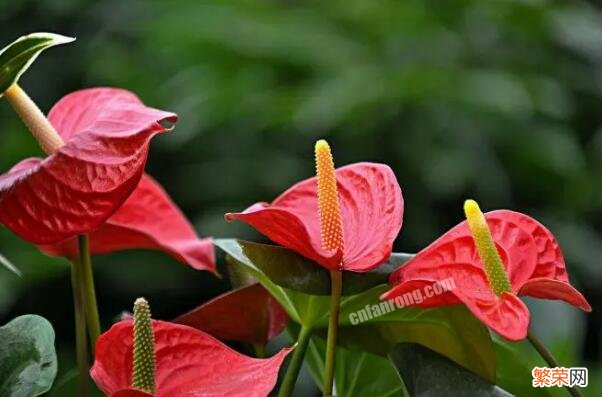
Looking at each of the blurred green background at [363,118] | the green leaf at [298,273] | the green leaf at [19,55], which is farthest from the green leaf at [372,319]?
the blurred green background at [363,118]

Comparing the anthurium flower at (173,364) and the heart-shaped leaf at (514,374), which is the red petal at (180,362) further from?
the heart-shaped leaf at (514,374)

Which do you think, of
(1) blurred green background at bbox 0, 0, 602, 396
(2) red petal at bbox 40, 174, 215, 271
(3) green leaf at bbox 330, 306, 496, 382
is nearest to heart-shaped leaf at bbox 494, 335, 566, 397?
(3) green leaf at bbox 330, 306, 496, 382

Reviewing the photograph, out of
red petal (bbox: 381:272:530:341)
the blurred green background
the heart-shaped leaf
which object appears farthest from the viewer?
the blurred green background

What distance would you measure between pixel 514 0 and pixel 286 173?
377 millimetres

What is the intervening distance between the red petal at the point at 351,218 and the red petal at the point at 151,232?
7 cm

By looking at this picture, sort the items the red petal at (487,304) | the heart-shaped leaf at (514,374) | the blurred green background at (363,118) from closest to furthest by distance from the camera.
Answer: the red petal at (487,304)
the heart-shaped leaf at (514,374)
the blurred green background at (363,118)

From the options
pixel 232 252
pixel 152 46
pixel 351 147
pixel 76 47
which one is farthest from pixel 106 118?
pixel 76 47

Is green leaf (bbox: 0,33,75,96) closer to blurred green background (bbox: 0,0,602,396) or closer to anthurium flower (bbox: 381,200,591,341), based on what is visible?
anthurium flower (bbox: 381,200,591,341)

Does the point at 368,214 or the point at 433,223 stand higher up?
the point at 368,214

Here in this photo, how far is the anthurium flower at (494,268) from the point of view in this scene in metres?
0.35

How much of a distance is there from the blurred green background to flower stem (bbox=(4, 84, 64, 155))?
74cm

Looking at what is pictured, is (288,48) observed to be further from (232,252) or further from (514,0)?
(232,252)

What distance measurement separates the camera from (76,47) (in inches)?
61.7

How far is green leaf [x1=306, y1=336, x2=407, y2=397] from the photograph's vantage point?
45cm
